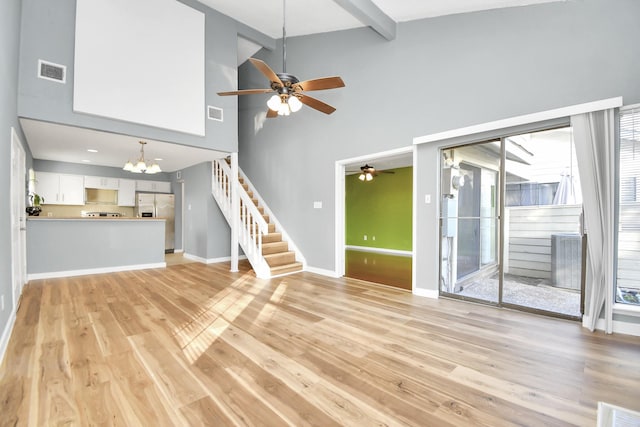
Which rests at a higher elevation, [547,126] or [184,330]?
[547,126]

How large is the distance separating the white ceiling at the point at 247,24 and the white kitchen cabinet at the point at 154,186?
1199 millimetres

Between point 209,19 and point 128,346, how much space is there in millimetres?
5442

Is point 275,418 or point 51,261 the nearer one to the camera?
point 275,418

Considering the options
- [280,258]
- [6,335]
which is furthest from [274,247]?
[6,335]

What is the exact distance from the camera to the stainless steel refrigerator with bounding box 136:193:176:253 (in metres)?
7.48

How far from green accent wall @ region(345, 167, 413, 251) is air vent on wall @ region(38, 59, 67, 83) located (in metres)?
7.40

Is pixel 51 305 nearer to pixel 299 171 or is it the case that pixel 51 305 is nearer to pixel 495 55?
pixel 299 171

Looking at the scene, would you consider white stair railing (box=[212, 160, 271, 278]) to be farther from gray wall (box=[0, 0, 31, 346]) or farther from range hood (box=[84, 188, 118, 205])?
range hood (box=[84, 188, 118, 205])

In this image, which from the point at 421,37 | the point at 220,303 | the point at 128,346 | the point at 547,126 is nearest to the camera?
the point at 128,346

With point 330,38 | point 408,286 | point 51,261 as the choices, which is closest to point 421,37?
point 330,38

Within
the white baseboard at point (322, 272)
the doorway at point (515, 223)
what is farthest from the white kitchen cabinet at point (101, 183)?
the doorway at point (515, 223)

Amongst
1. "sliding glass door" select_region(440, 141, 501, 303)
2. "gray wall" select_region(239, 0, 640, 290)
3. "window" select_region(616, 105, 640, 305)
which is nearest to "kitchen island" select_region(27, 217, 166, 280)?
"gray wall" select_region(239, 0, 640, 290)

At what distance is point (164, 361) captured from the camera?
7.16ft

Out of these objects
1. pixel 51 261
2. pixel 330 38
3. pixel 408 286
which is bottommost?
pixel 408 286
